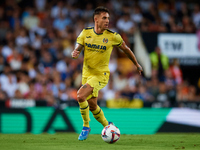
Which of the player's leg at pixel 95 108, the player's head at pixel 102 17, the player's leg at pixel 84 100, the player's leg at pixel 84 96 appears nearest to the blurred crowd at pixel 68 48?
the player's leg at pixel 95 108

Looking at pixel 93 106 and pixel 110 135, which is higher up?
pixel 93 106

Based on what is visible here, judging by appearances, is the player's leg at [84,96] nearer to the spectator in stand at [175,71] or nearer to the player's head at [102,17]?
the player's head at [102,17]

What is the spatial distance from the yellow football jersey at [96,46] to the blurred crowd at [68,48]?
4583 millimetres

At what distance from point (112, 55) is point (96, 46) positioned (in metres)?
8.07

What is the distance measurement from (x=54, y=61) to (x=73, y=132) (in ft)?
14.7

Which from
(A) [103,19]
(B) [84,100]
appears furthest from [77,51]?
(B) [84,100]

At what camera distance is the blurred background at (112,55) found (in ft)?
46.4

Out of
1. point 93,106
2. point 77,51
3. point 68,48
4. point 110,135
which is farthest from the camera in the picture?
point 68,48

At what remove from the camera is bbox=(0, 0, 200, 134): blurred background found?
14152 millimetres

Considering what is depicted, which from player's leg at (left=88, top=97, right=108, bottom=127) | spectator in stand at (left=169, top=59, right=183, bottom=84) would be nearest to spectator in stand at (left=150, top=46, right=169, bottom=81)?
spectator in stand at (left=169, top=59, right=183, bottom=84)

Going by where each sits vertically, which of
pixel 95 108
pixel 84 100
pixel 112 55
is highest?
pixel 112 55

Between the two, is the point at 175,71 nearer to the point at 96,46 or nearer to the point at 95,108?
the point at 95,108

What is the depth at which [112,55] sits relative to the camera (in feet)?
54.1

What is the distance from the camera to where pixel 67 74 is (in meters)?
15.3
